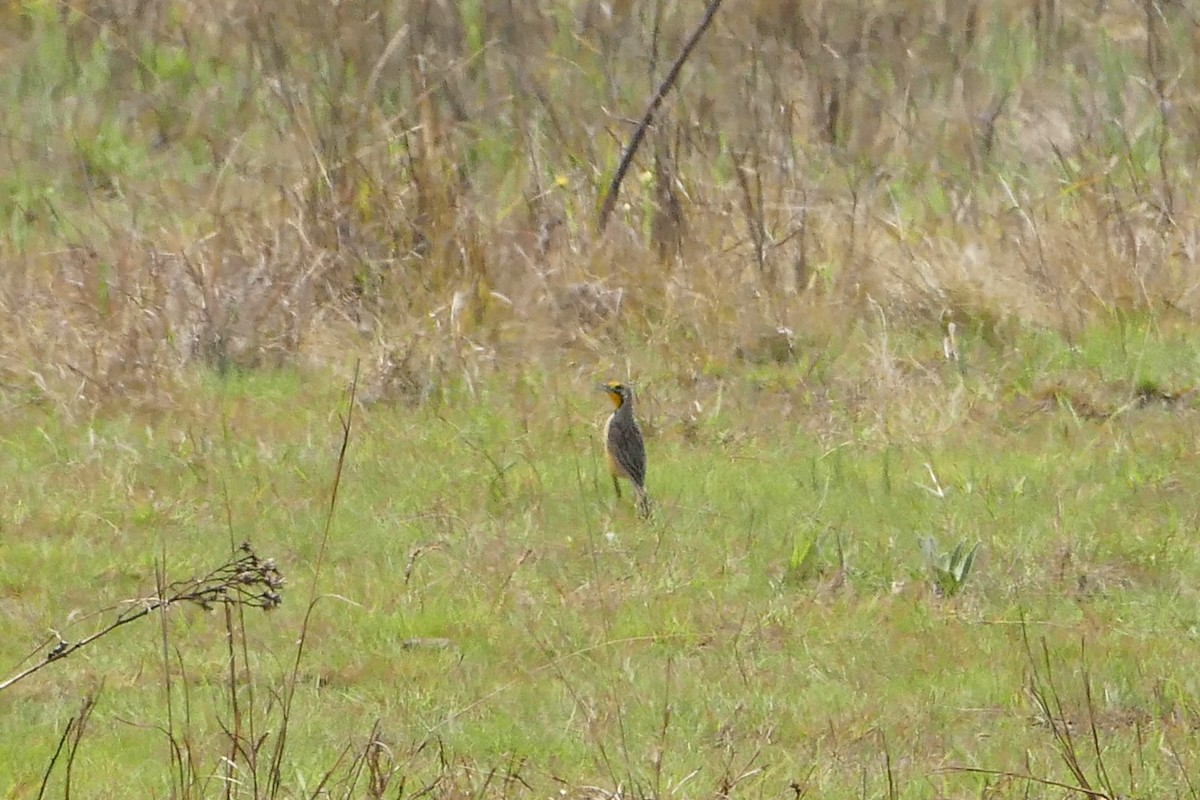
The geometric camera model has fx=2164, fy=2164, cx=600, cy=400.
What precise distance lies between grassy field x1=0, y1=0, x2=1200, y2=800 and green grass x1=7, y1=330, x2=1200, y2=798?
22 mm

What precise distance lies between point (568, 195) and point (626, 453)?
3259 mm

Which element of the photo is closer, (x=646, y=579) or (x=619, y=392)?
(x=646, y=579)

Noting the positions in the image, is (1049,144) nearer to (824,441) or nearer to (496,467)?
(824,441)

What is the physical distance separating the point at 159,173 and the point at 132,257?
10.1ft

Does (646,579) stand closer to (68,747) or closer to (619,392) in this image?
(619,392)

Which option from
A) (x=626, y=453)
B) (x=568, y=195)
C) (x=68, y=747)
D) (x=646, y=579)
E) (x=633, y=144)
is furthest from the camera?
(x=568, y=195)

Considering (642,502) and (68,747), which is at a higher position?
(68,747)

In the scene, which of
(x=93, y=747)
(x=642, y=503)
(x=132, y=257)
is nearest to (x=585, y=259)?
(x=132, y=257)

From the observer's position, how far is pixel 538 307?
385 inches

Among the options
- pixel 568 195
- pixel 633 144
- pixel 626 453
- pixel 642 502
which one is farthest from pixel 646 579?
pixel 568 195

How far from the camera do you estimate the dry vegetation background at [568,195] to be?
31.3ft

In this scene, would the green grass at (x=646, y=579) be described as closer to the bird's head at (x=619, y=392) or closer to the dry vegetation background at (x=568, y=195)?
the bird's head at (x=619, y=392)

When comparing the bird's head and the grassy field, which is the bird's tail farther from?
the bird's head

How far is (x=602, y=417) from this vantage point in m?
8.72
